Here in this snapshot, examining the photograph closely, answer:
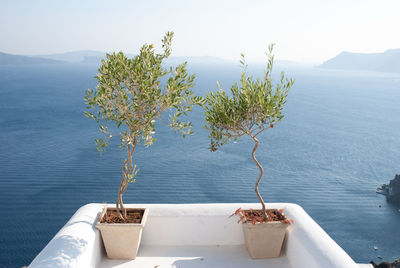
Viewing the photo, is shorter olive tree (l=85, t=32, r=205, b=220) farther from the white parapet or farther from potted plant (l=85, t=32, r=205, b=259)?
the white parapet

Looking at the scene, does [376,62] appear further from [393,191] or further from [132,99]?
[132,99]

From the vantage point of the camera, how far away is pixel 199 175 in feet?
109

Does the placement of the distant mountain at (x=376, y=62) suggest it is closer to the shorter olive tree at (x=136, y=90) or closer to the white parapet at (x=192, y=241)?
the white parapet at (x=192, y=241)

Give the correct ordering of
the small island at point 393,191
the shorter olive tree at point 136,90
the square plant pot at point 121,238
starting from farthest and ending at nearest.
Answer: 1. the small island at point 393,191
2. the square plant pot at point 121,238
3. the shorter olive tree at point 136,90

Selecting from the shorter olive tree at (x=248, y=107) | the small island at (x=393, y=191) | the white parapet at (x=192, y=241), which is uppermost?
the shorter olive tree at (x=248, y=107)

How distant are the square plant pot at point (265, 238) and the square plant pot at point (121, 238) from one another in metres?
1.09

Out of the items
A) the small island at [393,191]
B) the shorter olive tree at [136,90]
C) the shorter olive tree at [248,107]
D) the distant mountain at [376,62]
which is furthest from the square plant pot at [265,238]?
the distant mountain at [376,62]

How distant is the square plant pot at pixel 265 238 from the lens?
11.2ft

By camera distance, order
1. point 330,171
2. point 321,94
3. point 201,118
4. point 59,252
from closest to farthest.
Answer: point 59,252 < point 330,171 < point 201,118 < point 321,94

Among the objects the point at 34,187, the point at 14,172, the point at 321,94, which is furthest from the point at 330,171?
the point at 321,94

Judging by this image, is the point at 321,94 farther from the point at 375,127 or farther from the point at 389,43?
the point at 389,43

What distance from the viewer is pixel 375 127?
172 ft

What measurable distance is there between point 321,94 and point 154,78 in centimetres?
8331

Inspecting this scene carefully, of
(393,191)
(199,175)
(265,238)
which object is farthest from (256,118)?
(393,191)
